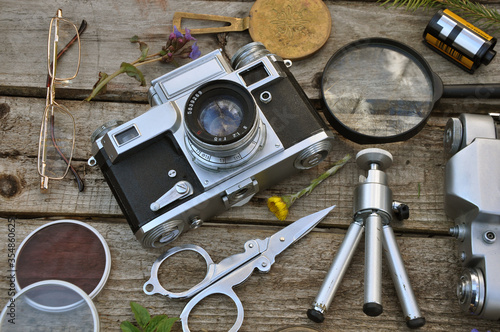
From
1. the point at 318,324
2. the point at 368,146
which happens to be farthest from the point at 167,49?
the point at 318,324

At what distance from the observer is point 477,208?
3.79 feet

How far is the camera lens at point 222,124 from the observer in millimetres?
1100

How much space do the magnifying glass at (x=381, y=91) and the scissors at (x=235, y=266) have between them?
0.24 m

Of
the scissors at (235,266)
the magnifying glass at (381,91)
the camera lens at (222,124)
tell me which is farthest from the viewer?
the magnifying glass at (381,91)

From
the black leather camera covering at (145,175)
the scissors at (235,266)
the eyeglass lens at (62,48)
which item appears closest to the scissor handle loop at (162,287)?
the scissors at (235,266)

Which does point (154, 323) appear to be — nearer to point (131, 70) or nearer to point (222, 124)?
point (222, 124)

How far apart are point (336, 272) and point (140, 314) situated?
0.41m

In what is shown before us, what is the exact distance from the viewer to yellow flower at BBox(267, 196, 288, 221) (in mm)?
1262

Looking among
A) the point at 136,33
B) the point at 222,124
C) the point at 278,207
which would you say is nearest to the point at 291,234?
Answer: the point at 278,207

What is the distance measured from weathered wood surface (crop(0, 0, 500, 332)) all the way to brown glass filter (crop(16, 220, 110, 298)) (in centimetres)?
3

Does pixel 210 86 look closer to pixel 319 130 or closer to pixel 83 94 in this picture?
pixel 319 130

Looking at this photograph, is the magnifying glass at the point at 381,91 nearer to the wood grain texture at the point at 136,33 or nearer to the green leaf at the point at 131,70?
the wood grain texture at the point at 136,33

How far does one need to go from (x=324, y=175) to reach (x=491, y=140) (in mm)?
360

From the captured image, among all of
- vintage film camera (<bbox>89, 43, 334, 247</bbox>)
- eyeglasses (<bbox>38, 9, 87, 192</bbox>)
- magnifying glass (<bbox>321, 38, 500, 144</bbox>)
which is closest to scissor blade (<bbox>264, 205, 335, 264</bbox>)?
vintage film camera (<bbox>89, 43, 334, 247</bbox>)
